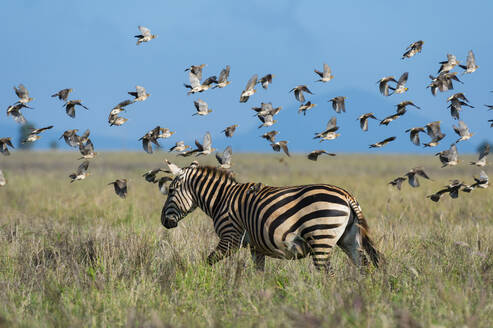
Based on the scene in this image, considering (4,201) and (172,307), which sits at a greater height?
(4,201)

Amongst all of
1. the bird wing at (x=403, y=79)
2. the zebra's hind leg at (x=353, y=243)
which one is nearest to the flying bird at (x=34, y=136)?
the zebra's hind leg at (x=353, y=243)

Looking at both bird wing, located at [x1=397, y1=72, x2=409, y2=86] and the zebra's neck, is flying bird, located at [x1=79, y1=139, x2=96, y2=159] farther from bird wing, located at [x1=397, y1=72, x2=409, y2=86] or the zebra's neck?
bird wing, located at [x1=397, y1=72, x2=409, y2=86]

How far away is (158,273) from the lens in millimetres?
6781

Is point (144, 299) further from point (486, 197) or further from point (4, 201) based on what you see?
point (486, 197)

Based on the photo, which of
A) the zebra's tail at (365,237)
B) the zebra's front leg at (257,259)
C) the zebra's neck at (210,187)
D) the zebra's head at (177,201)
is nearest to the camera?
the zebra's tail at (365,237)

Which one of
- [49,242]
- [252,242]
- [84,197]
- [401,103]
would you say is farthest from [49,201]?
[401,103]

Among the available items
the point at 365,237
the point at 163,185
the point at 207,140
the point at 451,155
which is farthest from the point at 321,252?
the point at 163,185

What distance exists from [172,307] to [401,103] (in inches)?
165

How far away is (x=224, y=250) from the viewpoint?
7.02m

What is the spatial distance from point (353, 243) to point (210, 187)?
7.39 ft

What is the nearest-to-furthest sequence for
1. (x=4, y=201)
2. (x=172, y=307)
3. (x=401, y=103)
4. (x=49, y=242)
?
(x=172, y=307) < (x=401, y=103) < (x=49, y=242) < (x=4, y=201)

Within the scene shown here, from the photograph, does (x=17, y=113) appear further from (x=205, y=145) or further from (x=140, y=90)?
(x=205, y=145)

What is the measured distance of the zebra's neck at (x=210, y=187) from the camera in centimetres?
766

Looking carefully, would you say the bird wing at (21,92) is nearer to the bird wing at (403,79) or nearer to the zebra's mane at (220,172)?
the zebra's mane at (220,172)
